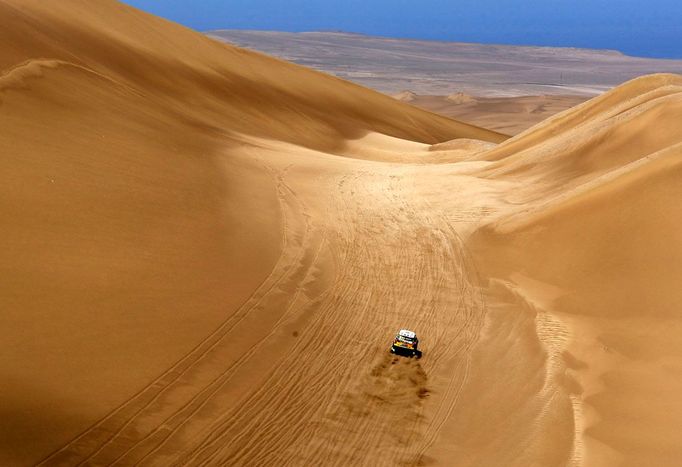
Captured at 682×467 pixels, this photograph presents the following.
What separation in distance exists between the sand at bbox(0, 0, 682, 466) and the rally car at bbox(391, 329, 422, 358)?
20 centimetres

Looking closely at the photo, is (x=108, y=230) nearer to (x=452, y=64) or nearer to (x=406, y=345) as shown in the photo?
(x=406, y=345)

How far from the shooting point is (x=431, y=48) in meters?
120

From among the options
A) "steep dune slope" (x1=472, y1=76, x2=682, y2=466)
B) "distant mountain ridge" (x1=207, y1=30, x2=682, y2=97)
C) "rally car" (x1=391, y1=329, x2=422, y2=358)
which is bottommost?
"rally car" (x1=391, y1=329, x2=422, y2=358)

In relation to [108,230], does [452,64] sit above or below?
above

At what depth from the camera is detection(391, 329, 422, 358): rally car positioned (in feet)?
35.5

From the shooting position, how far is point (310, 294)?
12336 mm

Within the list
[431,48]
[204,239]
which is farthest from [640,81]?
[431,48]

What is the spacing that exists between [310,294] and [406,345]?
85.8 inches

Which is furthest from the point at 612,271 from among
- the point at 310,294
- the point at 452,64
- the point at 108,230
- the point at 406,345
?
the point at 452,64

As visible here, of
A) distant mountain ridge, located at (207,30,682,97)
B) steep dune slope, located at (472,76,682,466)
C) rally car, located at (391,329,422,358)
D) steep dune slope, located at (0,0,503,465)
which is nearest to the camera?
steep dune slope, located at (0,0,503,465)

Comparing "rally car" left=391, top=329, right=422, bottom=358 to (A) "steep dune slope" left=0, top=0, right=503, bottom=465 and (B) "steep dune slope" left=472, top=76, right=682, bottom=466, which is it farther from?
(B) "steep dune slope" left=472, top=76, right=682, bottom=466

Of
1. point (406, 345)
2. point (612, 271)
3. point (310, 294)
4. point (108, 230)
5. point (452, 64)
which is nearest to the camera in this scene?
point (406, 345)

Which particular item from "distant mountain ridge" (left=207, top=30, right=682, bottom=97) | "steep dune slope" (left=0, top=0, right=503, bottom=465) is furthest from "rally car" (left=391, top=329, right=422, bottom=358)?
"distant mountain ridge" (left=207, top=30, right=682, bottom=97)

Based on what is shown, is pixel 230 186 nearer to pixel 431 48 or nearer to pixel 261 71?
pixel 261 71
